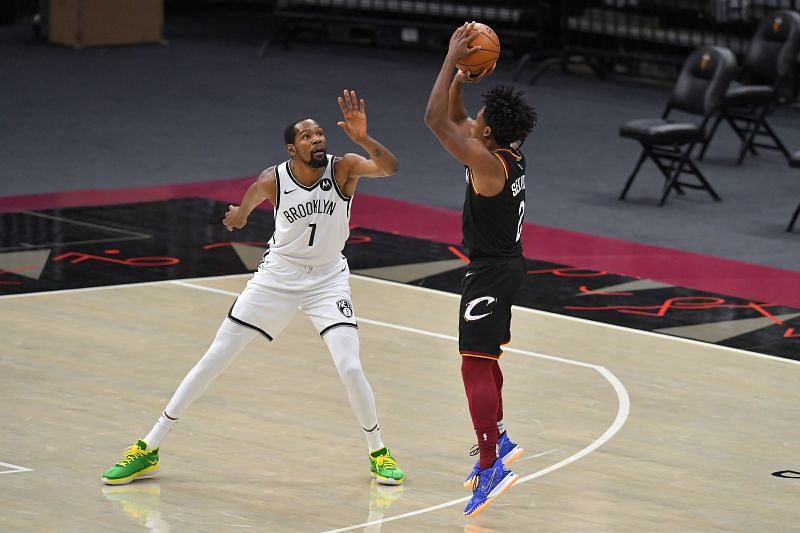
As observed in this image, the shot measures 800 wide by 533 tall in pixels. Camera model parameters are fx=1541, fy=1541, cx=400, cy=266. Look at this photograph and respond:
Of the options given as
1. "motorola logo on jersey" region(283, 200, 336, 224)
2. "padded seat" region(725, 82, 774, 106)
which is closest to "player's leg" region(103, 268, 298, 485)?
"motorola logo on jersey" region(283, 200, 336, 224)

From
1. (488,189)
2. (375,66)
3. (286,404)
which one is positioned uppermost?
(488,189)

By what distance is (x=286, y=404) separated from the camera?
329 inches

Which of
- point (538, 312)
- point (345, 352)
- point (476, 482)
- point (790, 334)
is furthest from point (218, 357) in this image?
point (790, 334)

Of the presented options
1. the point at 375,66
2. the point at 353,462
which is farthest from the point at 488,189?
the point at 375,66

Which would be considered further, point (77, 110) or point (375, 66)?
point (375, 66)

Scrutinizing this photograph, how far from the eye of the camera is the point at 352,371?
6.98 meters

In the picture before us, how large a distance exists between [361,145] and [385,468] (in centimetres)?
151

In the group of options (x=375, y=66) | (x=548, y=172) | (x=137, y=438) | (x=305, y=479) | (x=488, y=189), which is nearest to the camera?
(x=488, y=189)

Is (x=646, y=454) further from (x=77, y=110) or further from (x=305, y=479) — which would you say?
(x=77, y=110)

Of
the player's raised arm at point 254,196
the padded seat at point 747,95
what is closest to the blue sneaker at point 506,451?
the player's raised arm at point 254,196

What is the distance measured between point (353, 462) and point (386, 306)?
10.6 feet

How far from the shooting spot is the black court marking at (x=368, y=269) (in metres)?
10.5

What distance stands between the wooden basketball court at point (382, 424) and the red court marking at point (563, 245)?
1.59m

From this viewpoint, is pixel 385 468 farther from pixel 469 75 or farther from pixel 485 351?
pixel 469 75
